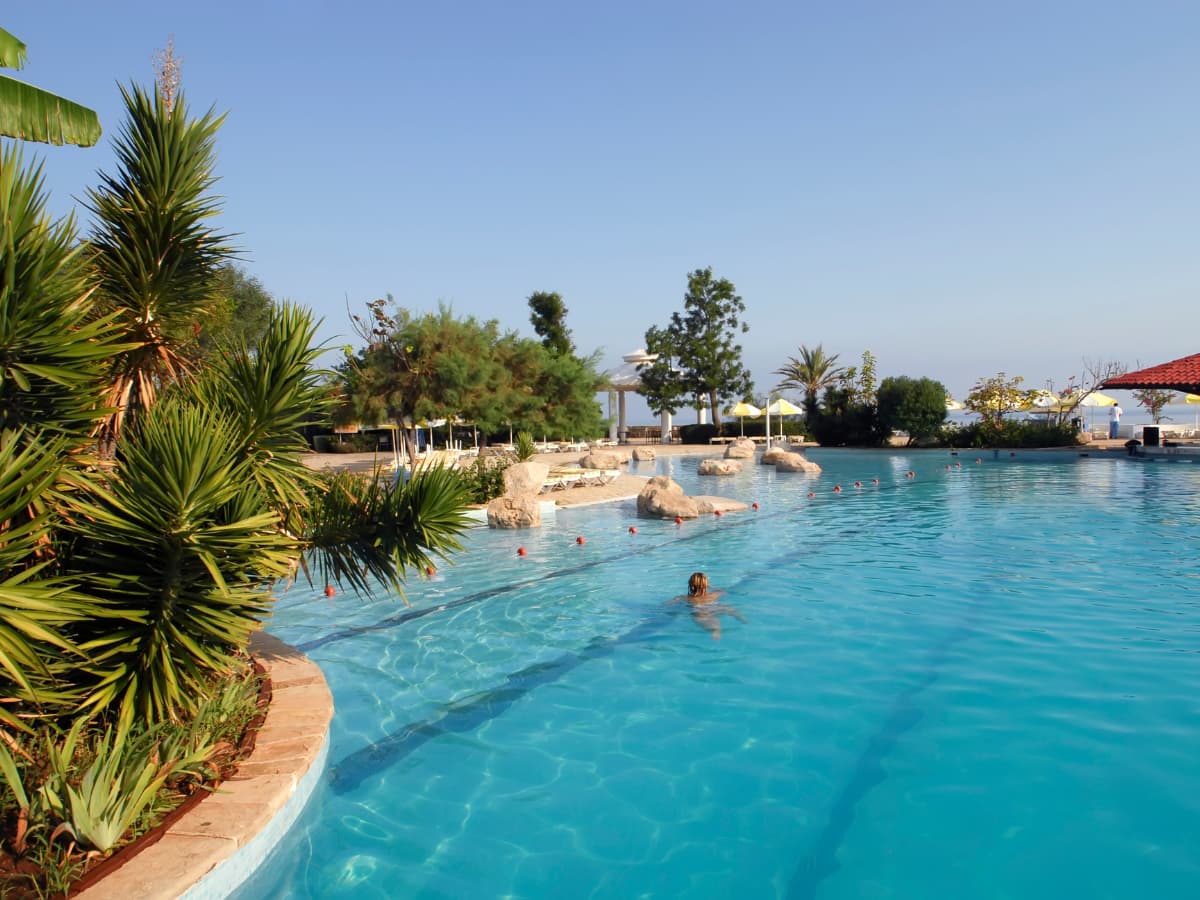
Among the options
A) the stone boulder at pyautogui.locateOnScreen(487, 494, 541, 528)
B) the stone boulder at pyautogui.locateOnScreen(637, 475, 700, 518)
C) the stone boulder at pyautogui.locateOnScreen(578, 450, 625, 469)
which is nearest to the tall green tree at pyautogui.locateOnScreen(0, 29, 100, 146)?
the stone boulder at pyautogui.locateOnScreen(487, 494, 541, 528)

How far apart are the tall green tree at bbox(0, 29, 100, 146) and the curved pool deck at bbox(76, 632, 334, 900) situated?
5.34m

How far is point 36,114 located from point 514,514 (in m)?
11.9

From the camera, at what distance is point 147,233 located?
5566 mm

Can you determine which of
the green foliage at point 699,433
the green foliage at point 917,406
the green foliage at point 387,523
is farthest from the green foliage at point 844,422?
the green foliage at point 387,523

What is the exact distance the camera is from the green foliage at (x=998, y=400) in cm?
3931

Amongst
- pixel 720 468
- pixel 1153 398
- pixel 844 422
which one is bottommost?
pixel 720 468

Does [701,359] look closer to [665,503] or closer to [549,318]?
[549,318]

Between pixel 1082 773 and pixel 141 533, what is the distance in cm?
650

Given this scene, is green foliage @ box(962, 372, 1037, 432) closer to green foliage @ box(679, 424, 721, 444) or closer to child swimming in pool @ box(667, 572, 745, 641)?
green foliage @ box(679, 424, 721, 444)

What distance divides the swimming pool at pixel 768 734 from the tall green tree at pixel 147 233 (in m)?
3.30

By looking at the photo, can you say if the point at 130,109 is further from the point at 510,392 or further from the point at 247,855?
the point at 510,392

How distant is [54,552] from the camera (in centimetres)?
452

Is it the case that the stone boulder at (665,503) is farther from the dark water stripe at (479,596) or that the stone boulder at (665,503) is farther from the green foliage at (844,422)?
the green foliage at (844,422)

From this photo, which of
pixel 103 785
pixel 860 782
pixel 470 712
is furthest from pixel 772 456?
pixel 103 785
